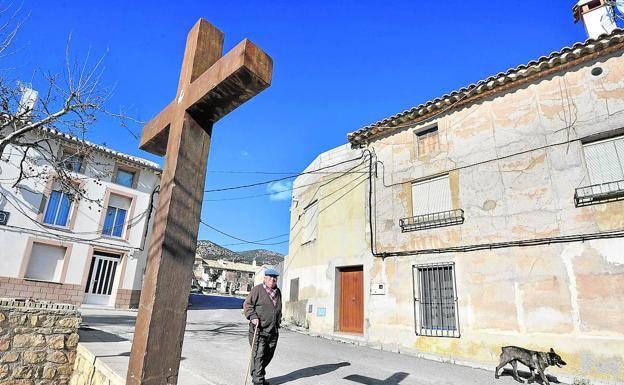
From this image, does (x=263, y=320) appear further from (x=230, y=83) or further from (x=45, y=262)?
(x=45, y=262)

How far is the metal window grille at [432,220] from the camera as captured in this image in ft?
30.4

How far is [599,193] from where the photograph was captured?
736 cm

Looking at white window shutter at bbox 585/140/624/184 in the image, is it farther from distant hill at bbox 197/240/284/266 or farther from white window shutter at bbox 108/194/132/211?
distant hill at bbox 197/240/284/266

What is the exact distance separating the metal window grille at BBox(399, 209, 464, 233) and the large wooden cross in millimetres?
8389

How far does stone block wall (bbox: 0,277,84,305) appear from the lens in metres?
14.7

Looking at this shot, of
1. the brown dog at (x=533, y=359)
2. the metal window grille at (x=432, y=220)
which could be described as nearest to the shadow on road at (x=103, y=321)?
the metal window grille at (x=432, y=220)

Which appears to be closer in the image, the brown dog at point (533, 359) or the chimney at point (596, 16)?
the brown dog at point (533, 359)

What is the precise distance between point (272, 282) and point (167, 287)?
335cm

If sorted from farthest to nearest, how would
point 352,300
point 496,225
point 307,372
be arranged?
1. point 352,300
2. point 496,225
3. point 307,372

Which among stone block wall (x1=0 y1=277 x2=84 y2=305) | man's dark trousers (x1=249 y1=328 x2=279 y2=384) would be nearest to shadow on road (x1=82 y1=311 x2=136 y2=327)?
stone block wall (x1=0 y1=277 x2=84 y2=305)

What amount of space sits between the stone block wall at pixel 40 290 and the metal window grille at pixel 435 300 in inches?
560

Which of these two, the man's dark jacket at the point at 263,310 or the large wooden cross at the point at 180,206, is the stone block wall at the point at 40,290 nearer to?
the man's dark jacket at the point at 263,310

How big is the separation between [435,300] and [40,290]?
16161 mm

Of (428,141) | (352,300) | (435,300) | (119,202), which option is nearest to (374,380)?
(435,300)
